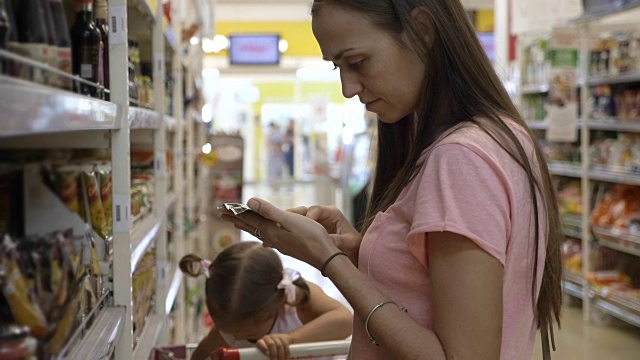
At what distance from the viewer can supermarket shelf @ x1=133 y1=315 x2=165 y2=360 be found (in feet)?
7.06

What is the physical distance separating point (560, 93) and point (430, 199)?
5760 millimetres

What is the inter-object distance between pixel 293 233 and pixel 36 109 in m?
0.69

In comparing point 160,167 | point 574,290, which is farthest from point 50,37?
point 574,290

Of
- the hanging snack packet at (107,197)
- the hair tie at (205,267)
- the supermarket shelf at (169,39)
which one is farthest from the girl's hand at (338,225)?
the supermarket shelf at (169,39)

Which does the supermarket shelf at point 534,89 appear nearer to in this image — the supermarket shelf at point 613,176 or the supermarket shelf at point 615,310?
the supermarket shelf at point 613,176

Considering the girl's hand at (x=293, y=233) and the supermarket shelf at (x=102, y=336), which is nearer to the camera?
the supermarket shelf at (x=102, y=336)

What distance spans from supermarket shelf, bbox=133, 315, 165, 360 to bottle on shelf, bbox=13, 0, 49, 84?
3.55 ft

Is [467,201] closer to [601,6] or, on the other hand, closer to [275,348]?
[275,348]

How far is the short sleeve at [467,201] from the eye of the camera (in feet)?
4.42

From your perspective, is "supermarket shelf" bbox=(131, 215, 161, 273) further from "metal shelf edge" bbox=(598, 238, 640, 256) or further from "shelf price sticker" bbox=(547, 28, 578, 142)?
"shelf price sticker" bbox=(547, 28, 578, 142)

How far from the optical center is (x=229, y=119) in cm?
2380

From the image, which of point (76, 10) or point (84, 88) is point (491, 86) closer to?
point (84, 88)

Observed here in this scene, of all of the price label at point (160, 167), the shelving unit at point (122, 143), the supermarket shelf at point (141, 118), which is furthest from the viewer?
the price label at point (160, 167)

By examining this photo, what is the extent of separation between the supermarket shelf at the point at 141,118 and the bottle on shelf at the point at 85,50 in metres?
0.26
